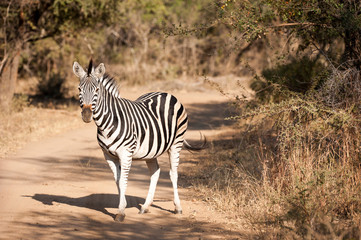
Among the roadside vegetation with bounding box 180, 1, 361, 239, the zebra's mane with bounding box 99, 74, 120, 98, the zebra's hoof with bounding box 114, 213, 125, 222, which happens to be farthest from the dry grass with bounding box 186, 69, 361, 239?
the zebra's mane with bounding box 99, 74, 120, 98

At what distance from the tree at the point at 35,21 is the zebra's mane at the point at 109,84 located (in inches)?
381

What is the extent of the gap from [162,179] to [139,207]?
2257 mm

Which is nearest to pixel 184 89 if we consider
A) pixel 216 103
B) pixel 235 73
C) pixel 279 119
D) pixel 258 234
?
pixel 216 103

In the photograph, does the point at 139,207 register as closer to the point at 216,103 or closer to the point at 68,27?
the point at 68,27

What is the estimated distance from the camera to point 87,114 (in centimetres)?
655

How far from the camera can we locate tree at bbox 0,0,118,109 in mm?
16906

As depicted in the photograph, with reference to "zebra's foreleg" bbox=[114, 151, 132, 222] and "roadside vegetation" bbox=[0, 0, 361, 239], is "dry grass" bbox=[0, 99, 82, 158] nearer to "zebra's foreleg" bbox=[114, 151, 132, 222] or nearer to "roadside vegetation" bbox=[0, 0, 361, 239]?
"roadside vegetation" bbox=[0, 0, 361, 239]

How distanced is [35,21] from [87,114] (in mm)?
13060

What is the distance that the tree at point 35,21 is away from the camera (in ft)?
55.5

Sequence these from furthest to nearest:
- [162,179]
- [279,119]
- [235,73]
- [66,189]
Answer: [235,73]
[162,179]
[66,189]
[279,119]

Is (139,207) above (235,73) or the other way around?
the other way around

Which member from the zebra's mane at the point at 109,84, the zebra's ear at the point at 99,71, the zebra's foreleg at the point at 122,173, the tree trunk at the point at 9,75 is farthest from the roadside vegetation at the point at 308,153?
the tree trunk at the point at 9,75

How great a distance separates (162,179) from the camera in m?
10.1

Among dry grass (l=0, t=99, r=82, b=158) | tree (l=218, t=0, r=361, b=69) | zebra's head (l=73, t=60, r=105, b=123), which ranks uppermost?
tree (l=218, t=0, r=361, b=69)
